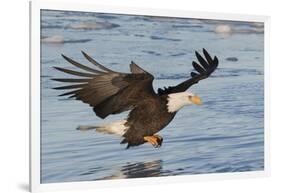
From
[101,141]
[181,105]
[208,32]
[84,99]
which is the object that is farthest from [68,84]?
[208,32]

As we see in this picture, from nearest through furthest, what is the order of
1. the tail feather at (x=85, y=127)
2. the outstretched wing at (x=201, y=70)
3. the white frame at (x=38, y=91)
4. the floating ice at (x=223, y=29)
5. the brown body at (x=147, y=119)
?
the white frame at (x=38, y=91) → the tail feather at (x=85, y=127) → the brown body at (x=147, y=119) → the outstretched wing at (x=201, y=70) → the floating ice at (x=223, y=29)

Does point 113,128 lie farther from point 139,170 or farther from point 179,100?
point 179,100

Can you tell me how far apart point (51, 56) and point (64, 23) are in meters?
0.19

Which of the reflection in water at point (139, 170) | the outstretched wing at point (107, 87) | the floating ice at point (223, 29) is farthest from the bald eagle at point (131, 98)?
the floating ice at point (223, 29)

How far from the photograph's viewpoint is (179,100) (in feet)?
11.6

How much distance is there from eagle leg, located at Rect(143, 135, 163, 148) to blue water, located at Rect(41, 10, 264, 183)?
26 millimetres

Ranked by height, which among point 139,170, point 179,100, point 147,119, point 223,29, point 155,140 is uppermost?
point 223,29

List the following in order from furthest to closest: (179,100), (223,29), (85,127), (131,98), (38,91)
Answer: (223,29) → (179,100) → (131,98) → (85,127) → (38,91)

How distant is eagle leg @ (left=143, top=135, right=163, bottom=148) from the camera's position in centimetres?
347

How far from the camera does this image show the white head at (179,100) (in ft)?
11.6

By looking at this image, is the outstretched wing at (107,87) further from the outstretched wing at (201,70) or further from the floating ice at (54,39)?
the outstretched wing at (201,70)

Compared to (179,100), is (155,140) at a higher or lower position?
lower

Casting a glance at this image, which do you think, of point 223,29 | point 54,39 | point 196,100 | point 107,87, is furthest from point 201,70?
point 54,39

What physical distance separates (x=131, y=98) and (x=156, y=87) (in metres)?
0.16
